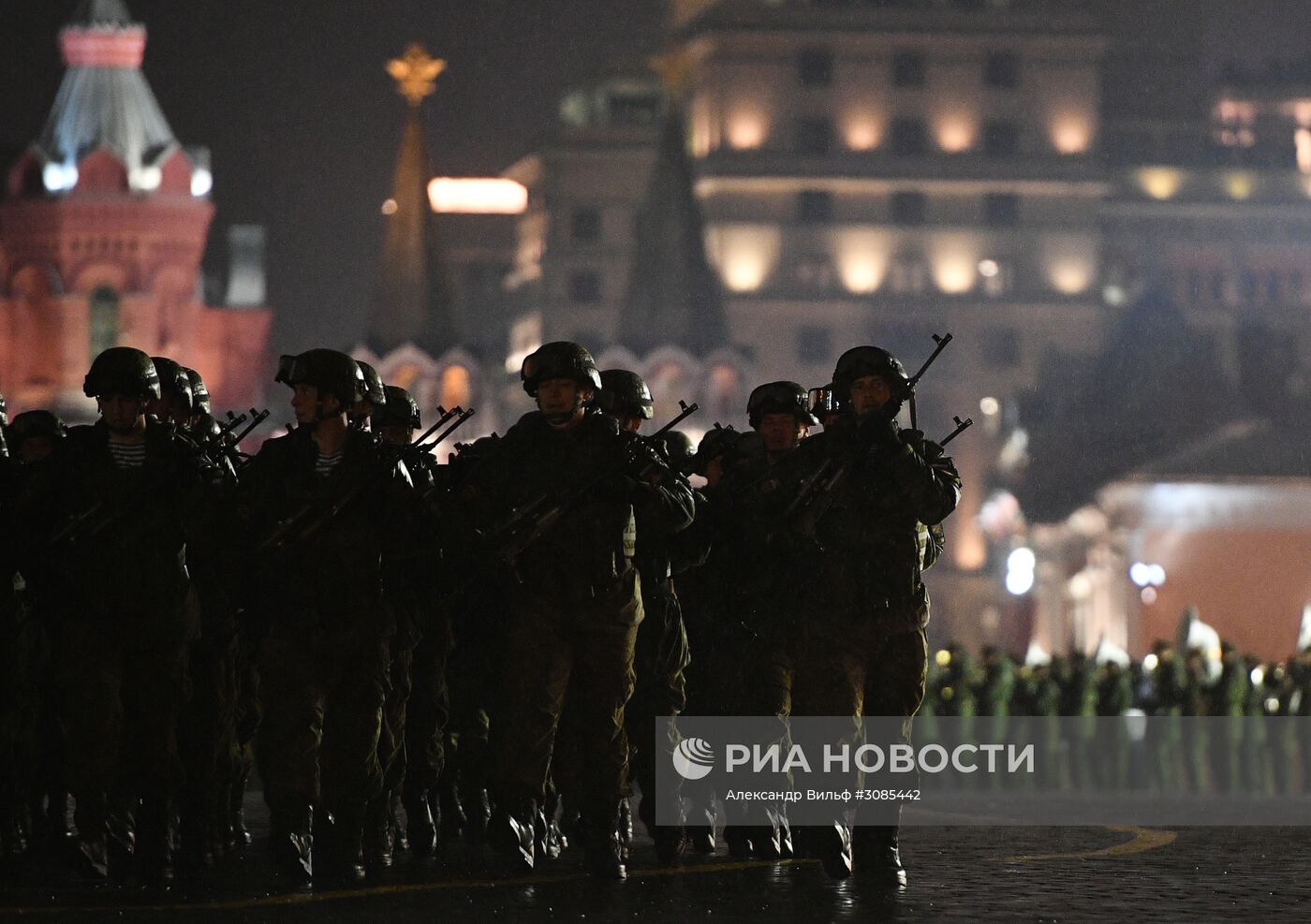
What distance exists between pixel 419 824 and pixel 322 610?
2158mm

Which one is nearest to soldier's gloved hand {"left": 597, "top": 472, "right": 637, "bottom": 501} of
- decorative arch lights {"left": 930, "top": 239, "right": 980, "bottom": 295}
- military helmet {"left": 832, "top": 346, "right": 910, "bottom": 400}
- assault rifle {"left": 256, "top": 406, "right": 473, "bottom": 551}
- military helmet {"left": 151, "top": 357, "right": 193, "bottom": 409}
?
assault rifle {"left": 256, "top": 406, "right": 473, "bottom": 551}

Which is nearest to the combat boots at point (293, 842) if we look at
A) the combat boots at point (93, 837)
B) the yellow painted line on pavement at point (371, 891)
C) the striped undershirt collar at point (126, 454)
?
the yellow painted line on pavement at point (371, 891)

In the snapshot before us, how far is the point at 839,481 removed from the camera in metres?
11.4

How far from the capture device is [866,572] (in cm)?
1135

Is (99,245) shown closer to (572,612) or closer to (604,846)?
(572,612)

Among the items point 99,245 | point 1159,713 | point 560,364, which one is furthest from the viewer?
point 99,245

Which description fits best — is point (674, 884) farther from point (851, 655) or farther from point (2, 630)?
point (2, 630)

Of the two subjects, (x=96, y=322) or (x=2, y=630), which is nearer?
(x=2, y=630)

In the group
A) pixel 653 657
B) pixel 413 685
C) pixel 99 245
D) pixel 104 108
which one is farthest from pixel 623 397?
pixel 104 108

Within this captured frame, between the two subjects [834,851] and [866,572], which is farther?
[866,572]

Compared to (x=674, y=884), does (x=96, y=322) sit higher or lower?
higher

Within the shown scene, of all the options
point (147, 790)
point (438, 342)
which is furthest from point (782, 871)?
point (438, 342)

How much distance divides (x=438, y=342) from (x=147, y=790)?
3049 inches

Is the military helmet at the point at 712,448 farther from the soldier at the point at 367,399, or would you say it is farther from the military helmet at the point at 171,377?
the military helmet at the point at 171,377
